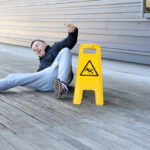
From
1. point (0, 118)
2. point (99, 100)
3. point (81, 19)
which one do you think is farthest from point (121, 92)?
point (81, 19)

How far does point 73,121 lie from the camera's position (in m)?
3.31

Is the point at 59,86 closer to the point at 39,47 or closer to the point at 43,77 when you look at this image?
the point at 43,77

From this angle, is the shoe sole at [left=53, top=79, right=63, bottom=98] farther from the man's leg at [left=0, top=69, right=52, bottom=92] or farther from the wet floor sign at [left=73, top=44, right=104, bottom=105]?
the man's leg at [left=0, top=69, right=52, bottom=92]

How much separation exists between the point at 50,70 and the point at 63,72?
1.30 ft

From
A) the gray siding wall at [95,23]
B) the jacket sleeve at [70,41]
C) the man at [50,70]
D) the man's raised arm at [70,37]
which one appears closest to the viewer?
the man at [50,70]

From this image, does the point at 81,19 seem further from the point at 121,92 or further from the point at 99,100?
the point at 99,100

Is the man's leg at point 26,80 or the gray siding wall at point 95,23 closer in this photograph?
the man's leg at point 26,80

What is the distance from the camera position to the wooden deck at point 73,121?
8.93ft

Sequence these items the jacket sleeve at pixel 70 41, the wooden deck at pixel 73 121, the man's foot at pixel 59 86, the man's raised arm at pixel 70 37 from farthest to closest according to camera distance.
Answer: the jacket sleeve at pixel 70 41 → the man's raised arm at pixel 70 37 → the man's foot at pixel 59 86 → the wooden deck at pixel 73 121

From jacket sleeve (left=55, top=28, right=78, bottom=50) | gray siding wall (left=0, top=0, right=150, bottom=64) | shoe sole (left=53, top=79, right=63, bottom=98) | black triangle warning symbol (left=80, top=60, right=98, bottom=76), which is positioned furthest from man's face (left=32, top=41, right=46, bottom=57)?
gray siding wall (left=0, top=0, right=150, bottom=64)

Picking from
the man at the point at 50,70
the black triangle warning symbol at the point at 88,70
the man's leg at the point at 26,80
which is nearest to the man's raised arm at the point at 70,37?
the man at the point at 50,70

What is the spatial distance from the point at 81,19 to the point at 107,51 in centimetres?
119

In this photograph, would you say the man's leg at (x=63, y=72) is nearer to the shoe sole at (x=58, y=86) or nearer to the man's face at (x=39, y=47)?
→ the shoe sole at (x=58, y=86)

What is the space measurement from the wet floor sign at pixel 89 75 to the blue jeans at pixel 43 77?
0.31 metres
